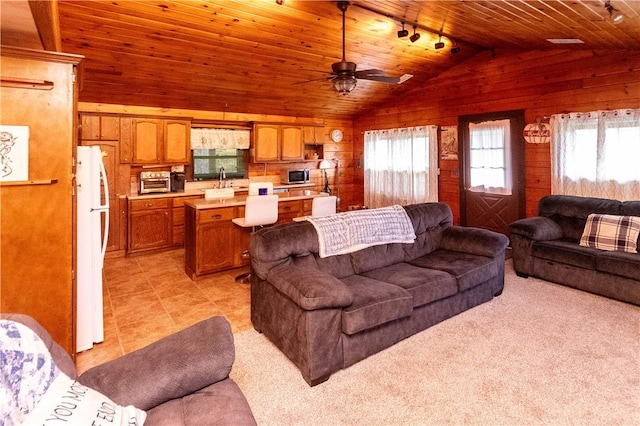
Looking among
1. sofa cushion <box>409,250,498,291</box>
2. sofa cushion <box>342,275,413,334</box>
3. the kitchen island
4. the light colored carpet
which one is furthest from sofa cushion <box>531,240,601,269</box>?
the kitchen island

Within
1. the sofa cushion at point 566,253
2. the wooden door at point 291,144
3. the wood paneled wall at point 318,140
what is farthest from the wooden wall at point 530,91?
the wooden door at point 291,144

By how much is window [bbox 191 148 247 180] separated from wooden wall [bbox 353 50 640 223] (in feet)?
11.0

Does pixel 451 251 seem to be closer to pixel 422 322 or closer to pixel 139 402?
pixel 422 322

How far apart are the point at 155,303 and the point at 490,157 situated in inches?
208

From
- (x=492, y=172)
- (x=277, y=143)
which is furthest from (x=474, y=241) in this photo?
(x=277, y=143)

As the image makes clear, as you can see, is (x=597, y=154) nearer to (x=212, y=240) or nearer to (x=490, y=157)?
(x=490, y=157)

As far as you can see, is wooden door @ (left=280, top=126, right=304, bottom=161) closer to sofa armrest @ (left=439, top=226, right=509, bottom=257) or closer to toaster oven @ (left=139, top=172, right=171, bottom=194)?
toaster oven @ (left=139, top=172, right=171, bottom=194)

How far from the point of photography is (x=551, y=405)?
2127mm

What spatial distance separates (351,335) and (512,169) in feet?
14.5

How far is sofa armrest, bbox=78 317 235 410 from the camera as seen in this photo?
4.90 ft

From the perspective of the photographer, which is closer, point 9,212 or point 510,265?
point 9,212

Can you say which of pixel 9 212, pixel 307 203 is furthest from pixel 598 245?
pixel 9 212

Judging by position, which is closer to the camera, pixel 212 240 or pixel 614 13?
pixel 614 13

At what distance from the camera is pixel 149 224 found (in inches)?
224
